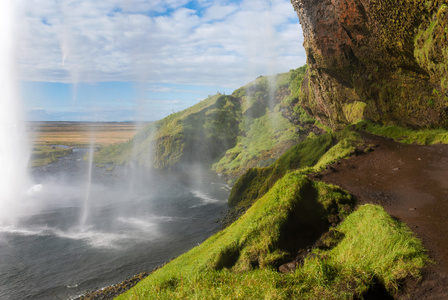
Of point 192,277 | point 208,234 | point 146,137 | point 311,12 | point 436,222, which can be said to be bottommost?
point 208,234

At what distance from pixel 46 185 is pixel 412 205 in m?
46.7

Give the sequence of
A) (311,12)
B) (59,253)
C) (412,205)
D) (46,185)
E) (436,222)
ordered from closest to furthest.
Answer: (436,222)
(412,205)
(59,253)
(311,12)
(46,185)

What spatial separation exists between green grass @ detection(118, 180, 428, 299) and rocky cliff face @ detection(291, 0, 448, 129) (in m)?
10.5

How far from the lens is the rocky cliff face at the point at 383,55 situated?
15.4 meters

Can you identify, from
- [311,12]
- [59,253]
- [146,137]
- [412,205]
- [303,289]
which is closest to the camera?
[303,289]

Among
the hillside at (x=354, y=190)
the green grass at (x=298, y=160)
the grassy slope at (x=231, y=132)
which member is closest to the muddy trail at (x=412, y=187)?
the hillside at (x=354, y=190)

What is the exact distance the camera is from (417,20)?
1569cm

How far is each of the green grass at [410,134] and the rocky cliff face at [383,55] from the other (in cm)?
49

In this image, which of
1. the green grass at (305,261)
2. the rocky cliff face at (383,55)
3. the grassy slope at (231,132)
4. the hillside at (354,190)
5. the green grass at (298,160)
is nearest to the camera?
the green grass at (305,261)

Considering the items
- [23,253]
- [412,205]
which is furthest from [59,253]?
[412,205]

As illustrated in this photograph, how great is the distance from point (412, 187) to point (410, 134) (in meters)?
8.63

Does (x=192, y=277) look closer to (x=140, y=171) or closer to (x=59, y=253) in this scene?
(x=59, y=253)

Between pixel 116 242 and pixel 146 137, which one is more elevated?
pixel 146 137

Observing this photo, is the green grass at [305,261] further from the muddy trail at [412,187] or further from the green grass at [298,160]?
the green grass at [298,160]
